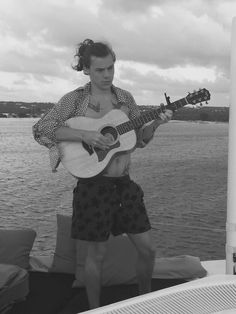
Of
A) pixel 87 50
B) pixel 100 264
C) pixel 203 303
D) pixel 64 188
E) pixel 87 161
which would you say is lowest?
pixel 64 188

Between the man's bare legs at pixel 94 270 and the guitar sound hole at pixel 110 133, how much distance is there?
0.50 meters

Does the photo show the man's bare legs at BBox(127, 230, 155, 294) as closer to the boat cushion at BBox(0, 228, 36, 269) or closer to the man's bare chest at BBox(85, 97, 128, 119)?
the man's bare chest at BBox(85, 97, 128, 119)

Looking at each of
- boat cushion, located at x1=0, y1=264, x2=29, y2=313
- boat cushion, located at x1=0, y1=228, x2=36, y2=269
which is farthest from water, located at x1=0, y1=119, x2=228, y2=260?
boat cushion, located at x1=0, y1=264, x2=29, y2=313

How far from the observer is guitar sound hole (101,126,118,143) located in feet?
8.11

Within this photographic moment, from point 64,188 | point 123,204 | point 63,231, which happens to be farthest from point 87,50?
point 64,188

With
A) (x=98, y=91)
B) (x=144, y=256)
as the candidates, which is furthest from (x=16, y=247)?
(x=98, y=91)

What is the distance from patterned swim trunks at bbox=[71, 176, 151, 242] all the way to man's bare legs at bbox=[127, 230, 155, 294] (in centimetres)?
4

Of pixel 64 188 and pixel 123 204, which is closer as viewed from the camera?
pixel 123 204

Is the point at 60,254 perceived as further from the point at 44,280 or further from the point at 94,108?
the point at 94,108

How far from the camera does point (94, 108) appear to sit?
247 centimetres

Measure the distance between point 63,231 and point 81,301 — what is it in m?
0.54

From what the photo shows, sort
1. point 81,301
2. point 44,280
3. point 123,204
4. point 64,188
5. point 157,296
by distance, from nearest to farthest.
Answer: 1. point 157,296
2. point 123,204
3. point 81,301
4. point 44,280
5. point 64,188

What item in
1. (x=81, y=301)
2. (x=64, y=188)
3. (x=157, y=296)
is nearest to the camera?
(x=157, y=296)

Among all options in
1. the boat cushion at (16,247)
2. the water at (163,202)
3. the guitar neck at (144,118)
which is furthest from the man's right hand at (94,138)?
the water at (163,202)
